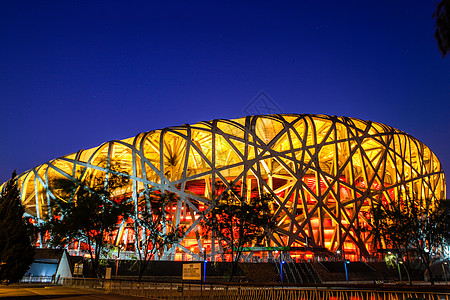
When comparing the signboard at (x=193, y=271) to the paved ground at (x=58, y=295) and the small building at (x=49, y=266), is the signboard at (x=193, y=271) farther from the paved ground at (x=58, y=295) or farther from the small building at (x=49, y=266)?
the small building at (x=49, y=266)

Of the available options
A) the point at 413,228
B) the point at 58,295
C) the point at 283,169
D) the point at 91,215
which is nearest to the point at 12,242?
the point at 91,215

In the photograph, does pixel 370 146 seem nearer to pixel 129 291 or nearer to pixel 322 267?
pixel 322 267

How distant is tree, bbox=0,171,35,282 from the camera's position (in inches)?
882

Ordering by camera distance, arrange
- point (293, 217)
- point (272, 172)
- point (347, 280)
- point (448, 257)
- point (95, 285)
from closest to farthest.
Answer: point (95, 285) < point (347, 280) < point (293, 217) < point (448, 257) < point (272, 172)

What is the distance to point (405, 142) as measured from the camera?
2064 inches

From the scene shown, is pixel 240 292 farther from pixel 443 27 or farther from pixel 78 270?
pixel 78 270

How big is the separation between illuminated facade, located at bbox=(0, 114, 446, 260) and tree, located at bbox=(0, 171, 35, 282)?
1556 cm

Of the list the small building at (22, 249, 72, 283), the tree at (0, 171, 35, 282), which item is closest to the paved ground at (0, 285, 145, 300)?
the tree at (0, 171, 35, 282)

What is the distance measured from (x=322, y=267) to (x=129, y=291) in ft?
63.7

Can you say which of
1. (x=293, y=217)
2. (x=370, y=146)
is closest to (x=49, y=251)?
(x=293, y=217)

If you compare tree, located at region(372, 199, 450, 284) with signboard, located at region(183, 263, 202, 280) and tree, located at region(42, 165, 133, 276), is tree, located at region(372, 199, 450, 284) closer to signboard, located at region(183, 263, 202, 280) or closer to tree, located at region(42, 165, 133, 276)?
tree, located at region(42, 165, 133, 276)

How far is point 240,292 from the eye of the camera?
13.0 m

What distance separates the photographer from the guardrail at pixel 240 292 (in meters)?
10.1

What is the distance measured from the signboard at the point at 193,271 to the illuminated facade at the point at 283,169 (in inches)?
994
